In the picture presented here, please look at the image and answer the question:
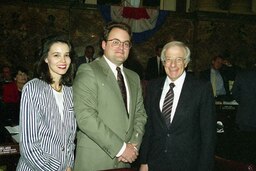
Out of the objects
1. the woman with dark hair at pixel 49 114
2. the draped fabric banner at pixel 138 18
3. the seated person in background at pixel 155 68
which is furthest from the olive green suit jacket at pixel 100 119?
the draped fabric banner at pixel 138 18

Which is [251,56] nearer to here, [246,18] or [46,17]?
[246,18]

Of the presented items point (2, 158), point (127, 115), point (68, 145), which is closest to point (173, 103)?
point (127, 115)

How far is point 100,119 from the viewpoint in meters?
2.41

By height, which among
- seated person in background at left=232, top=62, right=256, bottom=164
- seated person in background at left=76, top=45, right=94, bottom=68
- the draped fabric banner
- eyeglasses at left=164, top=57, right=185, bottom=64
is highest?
the draped fabric banner

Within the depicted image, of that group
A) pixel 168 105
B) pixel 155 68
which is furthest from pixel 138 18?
pixel 168 105

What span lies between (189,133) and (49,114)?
3.64 feet

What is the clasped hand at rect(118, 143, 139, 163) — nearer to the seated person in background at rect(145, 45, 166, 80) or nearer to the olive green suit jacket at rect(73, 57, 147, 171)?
the olive green suit jacket at rect(73, 57, 147, 171)

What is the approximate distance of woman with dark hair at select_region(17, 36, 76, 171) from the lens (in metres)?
2.01

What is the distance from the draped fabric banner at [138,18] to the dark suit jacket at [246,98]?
17.3 ft

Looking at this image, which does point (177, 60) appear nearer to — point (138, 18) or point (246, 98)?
point (246, 98)

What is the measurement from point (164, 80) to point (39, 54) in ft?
3.57

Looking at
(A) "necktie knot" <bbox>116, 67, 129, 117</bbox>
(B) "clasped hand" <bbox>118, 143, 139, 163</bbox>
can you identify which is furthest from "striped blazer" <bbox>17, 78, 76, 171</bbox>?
(A) "necktie knot" <bbox>116, 67, 129, 117</bbox>

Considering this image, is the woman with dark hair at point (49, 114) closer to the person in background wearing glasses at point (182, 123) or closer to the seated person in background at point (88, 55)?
the person in background wearing glasses at point (182, 123)

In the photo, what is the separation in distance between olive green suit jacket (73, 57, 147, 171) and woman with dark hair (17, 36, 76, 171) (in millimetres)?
104
